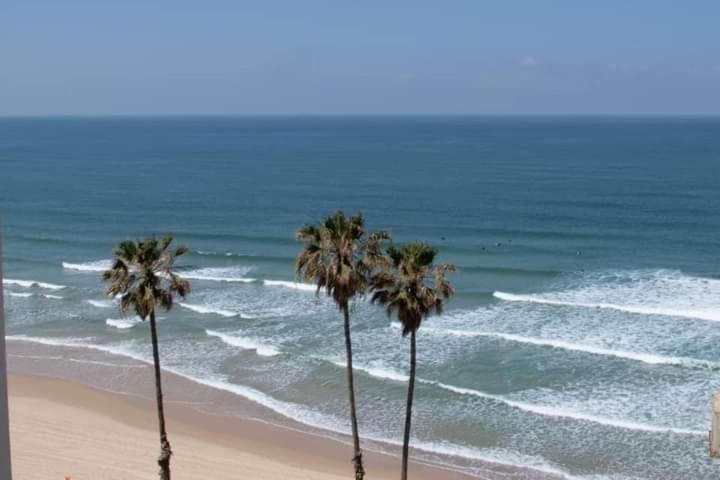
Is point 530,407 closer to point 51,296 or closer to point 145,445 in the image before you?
point 145,445

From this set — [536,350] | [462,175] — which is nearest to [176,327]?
[536,350]

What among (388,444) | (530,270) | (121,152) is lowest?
(388,444)

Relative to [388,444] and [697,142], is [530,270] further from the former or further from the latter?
[697,142]

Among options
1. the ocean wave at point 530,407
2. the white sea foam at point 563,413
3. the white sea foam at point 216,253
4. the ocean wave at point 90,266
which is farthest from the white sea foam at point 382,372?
the ocean wave at point 90,266

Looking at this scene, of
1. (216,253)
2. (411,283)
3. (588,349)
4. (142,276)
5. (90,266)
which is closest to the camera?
(411,283)

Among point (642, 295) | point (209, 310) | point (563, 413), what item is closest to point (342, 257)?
point (563, 413)

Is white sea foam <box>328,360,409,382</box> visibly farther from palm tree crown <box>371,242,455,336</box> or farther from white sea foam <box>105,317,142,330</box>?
palm tree crown <box>371,242,455,336</box>

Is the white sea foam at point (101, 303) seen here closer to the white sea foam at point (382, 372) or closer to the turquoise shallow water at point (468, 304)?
the turquoise shallow water at point (468, 304)
